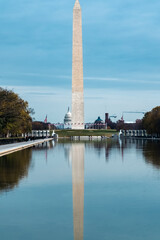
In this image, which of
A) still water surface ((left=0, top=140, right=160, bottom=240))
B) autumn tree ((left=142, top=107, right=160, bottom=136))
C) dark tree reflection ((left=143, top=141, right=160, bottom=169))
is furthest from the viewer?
autumn tree ((left=142, top=107, right=160, bottom=136))

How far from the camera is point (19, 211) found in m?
10.4

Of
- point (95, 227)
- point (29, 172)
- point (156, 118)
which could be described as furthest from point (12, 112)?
point (95, 227)

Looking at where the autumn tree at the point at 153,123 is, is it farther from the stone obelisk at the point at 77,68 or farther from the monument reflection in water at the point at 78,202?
the monument reflection in water at the point at 78,202

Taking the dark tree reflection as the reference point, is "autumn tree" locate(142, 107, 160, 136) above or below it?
above

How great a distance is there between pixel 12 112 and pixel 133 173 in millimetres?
34679

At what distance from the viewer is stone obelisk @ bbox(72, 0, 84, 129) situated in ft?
299

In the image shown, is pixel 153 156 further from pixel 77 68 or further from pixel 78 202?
pixel 77 68

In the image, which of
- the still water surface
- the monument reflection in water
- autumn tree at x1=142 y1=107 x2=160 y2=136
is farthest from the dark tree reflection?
autumn tree at x1=142 y1=107 x2=160 y2=136

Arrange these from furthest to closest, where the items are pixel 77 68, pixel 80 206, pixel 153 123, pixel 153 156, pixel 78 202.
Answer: pixel 77 68 → pixel 153 123 → pixel 153 156 → pixel 78 202 → pixel 80 206

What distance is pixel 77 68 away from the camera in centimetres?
9494

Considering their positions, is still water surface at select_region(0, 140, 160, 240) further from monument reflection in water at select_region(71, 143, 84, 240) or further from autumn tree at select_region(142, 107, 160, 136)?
autumn tree at select_region(142, 107, 160, 136)

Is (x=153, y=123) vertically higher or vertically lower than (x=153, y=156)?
higher

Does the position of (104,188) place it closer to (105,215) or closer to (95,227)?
(105,215)

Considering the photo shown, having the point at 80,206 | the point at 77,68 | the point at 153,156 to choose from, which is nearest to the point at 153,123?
the point at 77,68
